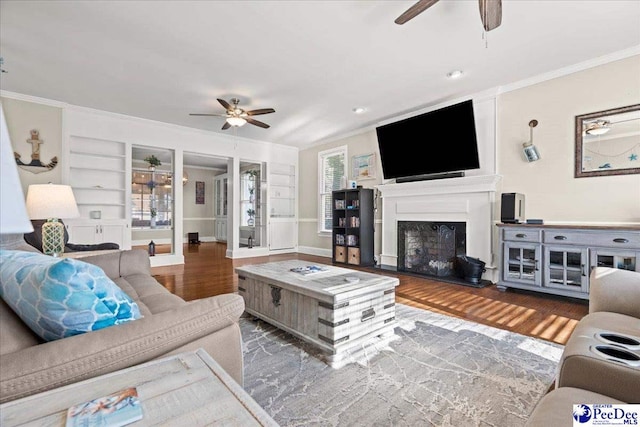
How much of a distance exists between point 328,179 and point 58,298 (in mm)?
6173

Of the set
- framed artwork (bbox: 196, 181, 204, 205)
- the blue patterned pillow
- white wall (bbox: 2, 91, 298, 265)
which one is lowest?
the blue patterned pillow

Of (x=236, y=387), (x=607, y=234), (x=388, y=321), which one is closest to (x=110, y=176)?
(x=388, y=321)

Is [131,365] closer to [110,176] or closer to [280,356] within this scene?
[280,356]

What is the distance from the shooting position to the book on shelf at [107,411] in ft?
2.04

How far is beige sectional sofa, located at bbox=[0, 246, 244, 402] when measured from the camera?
77 cm

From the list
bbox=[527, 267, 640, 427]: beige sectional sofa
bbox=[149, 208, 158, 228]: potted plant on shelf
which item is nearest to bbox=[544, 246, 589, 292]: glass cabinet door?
bbox=[527, 267, 640, 427]: beige sectional sofa

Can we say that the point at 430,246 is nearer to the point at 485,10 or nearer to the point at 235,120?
the point at 485,10

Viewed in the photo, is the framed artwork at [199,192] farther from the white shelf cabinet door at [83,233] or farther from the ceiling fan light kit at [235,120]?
the ceiling fan light kit at [235,120]

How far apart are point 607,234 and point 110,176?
6982 millimetres

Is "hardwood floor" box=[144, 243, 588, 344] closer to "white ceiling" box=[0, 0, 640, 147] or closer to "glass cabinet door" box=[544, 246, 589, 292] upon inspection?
"glass cabinet door" box=[544, 246, 589, 292]

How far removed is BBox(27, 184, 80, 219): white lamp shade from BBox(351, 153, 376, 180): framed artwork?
4.52m

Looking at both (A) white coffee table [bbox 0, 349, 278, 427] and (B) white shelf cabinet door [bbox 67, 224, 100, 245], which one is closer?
(A) white coffee table [bbox 0, 349, 278, 427]

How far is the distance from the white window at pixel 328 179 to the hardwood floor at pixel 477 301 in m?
2.45

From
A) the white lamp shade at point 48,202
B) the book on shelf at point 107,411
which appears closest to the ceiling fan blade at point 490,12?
the book on shelf at point 107,411
